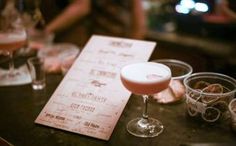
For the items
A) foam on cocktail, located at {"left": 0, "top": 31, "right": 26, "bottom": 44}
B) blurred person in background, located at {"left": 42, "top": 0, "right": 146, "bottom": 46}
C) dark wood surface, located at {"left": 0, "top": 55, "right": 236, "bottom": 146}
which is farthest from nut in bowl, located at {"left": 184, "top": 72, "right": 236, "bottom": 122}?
blurred person in background, located at {"left": 42, "top": 0, "right": 146, "bottom": 46}

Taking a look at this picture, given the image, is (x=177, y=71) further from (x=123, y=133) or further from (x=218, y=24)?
(x=218, y=24)

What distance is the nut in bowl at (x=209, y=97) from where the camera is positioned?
1104 millimetres

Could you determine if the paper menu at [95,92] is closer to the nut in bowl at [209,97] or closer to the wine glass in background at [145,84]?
the wine glass in background at [145,84]

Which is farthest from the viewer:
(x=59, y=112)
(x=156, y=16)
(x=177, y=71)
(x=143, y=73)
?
(x=156, y=16)

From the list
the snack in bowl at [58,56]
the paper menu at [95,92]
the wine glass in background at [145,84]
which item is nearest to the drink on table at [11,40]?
the snack in bowl at [58,56]

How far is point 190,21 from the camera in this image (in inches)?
117

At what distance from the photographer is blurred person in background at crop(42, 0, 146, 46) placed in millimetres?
2414

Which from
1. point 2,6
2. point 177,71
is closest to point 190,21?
point 2,6

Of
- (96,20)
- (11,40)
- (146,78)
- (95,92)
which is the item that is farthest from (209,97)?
(96,20)

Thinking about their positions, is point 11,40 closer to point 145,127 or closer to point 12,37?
point 12,37

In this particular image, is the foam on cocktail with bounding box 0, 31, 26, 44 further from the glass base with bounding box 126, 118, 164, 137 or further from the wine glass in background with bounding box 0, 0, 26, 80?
the glass base with bounding box 126, 118, 164, 137

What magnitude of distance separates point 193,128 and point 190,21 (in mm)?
1971

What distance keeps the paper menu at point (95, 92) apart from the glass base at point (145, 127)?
54mm

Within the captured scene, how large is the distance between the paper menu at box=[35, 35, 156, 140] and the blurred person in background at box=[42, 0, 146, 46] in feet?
3.02
